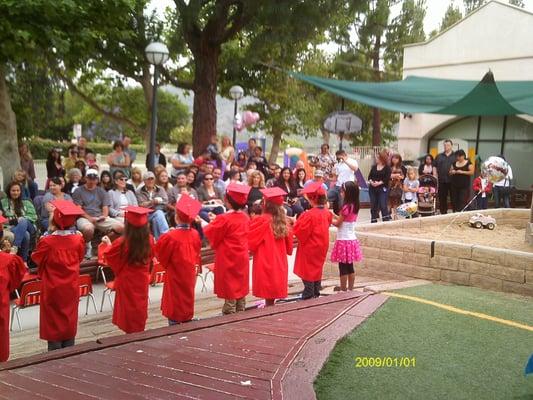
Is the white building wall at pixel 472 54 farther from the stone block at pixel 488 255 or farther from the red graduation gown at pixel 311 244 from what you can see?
the red graduation gown at pixel 311 244

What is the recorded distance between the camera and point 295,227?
245 inches

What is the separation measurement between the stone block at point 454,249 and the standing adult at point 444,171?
5162 millimetres

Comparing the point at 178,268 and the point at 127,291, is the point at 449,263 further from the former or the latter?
the point at 127,291

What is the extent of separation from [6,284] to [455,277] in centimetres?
496

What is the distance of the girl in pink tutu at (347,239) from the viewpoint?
6.23 metres

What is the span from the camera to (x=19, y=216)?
284 inches

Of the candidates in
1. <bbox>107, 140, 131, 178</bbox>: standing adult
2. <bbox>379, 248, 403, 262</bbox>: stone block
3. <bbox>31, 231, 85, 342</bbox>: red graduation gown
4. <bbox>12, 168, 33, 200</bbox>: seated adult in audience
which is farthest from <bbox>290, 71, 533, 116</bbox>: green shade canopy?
<bbox>31, 231, 85, 342</bbox>: red graduation gown

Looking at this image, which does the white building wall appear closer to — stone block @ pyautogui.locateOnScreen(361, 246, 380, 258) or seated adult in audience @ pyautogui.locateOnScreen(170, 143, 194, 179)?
seated adult in audience @ pyautogui.locateOnScreen(170, 143, 194, 179)

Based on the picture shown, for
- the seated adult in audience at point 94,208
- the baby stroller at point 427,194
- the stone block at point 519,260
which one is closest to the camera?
the stone block at point 519,260

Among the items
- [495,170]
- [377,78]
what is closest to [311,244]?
[495,170]

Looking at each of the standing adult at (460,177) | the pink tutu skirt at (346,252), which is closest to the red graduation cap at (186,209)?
the pink tutu skirt at (346,252)

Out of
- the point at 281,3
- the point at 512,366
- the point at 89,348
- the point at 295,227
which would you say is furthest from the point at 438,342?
the point at 281,3

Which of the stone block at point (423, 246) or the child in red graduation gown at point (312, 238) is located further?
the stone block at point (423, 246)

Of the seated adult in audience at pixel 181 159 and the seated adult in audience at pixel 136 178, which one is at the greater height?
the seated adult in audience at pixel 181 159
